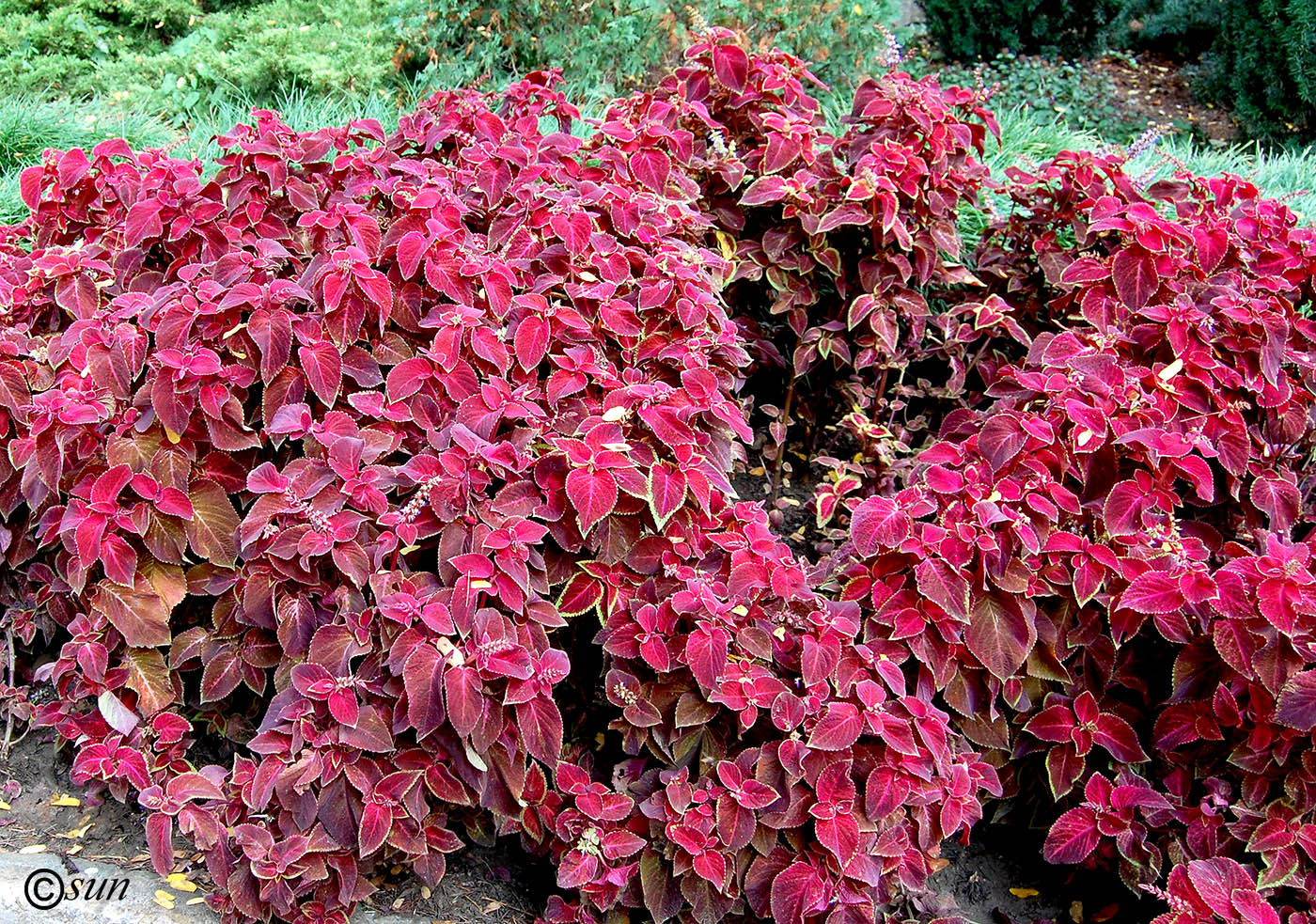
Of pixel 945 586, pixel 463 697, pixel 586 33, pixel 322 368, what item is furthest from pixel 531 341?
pixel 586 33

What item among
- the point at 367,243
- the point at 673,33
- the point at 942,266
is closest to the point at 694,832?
the point at 367,243

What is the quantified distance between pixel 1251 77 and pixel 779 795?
17.8 ft

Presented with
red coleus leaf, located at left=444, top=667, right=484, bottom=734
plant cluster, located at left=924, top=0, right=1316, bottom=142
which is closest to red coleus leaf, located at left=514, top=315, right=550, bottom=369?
red coleus leaf, located at left=444, top=667, right=484, bottom=734

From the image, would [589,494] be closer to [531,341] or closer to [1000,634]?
[531,341]

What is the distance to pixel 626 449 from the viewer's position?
1.69 metres

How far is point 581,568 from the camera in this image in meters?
1.76

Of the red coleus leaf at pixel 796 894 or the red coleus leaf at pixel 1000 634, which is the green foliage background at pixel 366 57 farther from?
the red coleus leaf at pixel 796 894

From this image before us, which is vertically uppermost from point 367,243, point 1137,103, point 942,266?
point 367,243

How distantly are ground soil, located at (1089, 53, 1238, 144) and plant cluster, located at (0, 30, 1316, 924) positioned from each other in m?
4.11

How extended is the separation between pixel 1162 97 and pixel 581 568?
5769 millimetres

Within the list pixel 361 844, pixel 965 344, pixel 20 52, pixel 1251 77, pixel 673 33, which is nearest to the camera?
pixel 361 844

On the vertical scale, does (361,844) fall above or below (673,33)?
below

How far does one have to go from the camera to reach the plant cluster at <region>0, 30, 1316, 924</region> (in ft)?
5.33

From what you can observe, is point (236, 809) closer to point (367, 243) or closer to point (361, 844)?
point (361, 844)
